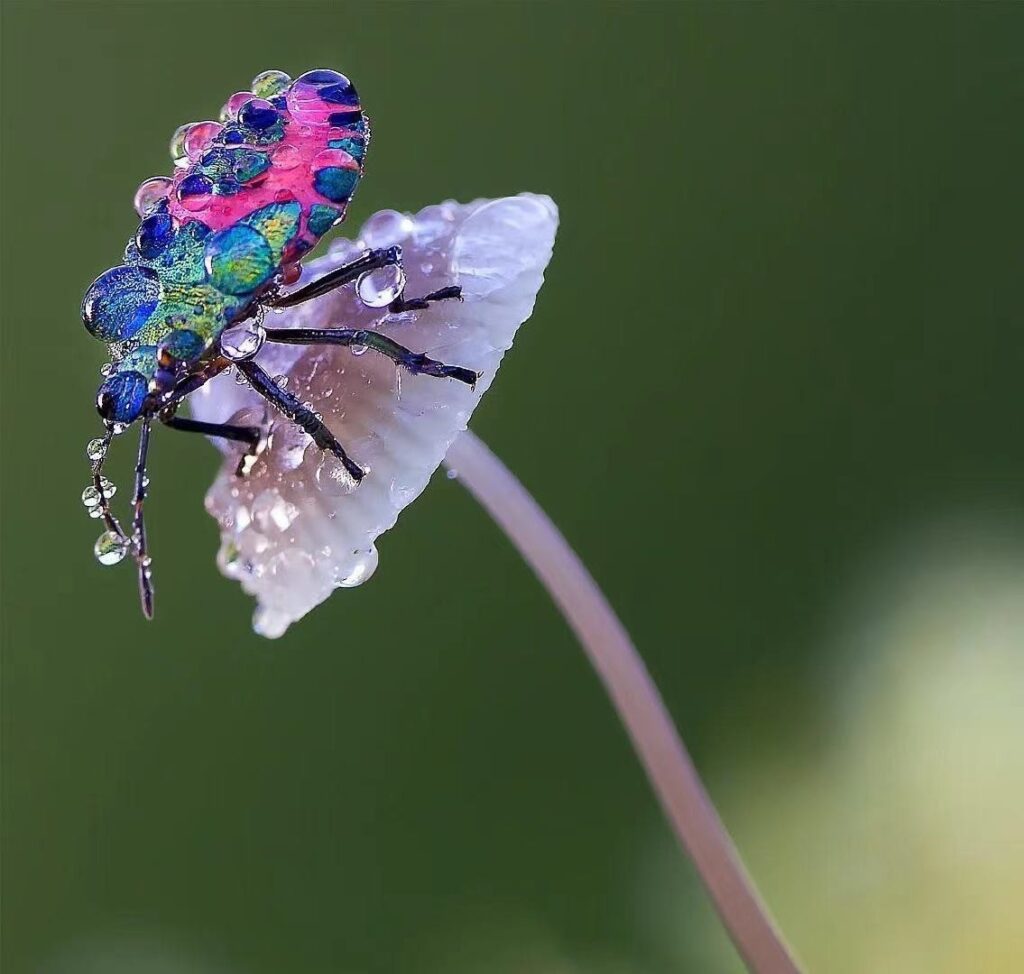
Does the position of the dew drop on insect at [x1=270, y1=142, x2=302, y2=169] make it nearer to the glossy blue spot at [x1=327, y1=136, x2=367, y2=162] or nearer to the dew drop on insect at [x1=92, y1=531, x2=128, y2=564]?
the glossy blue spot at [x1=327, y1=136, x2=367, y2=162]

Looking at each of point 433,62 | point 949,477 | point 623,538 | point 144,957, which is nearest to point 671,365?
point 623,538

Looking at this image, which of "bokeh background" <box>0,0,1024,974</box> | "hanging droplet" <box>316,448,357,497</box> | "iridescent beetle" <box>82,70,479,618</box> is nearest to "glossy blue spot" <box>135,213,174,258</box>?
"iridescent beetle" <box>82,70,479,618</box>

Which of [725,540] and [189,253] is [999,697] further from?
[189,253]

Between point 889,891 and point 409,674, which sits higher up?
point 409,674

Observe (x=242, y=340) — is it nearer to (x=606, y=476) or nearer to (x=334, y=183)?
(x=334, y=183)

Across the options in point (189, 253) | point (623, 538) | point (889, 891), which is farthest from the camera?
point (623, 538)
